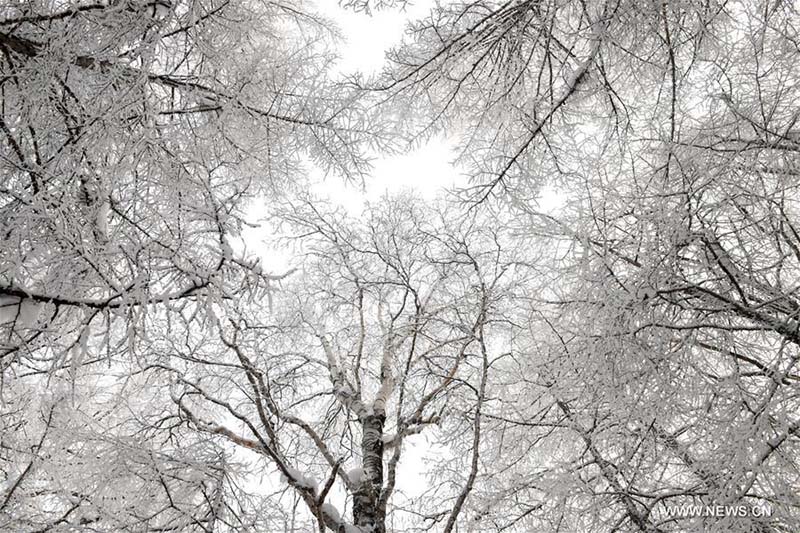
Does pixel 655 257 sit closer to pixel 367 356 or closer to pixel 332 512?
pixel 332 512

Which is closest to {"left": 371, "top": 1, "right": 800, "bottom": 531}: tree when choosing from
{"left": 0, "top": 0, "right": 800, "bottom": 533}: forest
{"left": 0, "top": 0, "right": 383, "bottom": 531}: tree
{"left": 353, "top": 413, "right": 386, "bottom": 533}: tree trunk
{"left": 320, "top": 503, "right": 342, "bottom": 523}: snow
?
{"left": 0, "top": 0, "right": 800, "bottom": 533}: forest

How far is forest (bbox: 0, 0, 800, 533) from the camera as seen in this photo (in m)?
2.79

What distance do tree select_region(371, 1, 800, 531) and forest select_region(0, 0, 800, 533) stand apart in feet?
0.09

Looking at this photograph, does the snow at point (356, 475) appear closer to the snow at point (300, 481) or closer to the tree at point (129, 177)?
the snow at point (300, 481)

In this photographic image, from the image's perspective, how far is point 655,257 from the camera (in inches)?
118

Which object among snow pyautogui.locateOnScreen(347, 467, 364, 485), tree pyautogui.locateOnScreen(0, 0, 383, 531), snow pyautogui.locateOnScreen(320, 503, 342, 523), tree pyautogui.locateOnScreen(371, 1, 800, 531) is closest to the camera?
tree pyautogui.locateOnScreen(0, 0, 383, 531)

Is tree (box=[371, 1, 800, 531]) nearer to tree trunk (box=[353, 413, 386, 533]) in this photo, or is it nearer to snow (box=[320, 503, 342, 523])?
tree trunk (box=[353, 413, 386, 533])

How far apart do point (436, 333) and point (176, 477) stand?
2.98 metres

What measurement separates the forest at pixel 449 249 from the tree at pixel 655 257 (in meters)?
0.03

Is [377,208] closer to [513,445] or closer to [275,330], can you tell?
[275,330]

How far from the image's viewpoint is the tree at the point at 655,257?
282 centimetres

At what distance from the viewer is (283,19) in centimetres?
550

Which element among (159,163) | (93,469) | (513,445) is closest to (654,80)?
(513,445)

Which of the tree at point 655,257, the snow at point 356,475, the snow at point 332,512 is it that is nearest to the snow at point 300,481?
the snow at point 332,512
